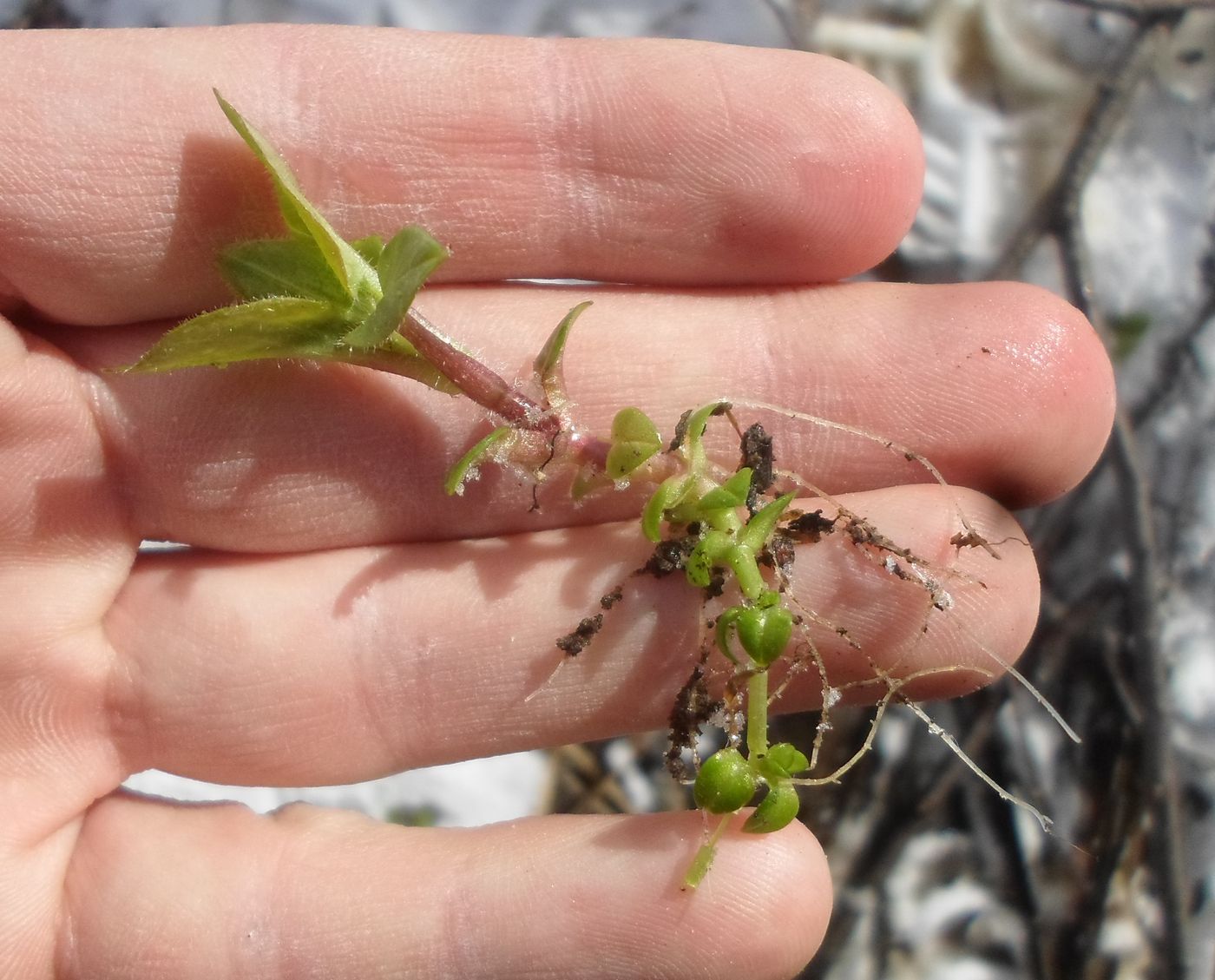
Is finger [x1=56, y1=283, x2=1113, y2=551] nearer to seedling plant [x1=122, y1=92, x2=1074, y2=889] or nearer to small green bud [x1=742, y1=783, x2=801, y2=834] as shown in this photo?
seedling plant [x1=122, y1=92, x2=1074, y2=889]

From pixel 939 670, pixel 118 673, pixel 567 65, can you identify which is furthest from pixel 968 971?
pixel 567 65

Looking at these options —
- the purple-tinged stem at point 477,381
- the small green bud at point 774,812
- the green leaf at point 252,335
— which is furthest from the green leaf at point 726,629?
the green leaf at point 252,335

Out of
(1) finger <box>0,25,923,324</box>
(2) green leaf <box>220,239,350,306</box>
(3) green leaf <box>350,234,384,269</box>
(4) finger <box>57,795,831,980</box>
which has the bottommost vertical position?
(4) finger <box>57,795,831,980</box>

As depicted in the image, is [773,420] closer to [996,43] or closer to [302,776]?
[302,776]

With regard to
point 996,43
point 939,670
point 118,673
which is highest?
point 996,43

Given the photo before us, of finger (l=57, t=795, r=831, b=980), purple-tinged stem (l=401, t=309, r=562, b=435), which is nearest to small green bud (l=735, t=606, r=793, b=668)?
finger (l=57, t=795, r=831, b=980)

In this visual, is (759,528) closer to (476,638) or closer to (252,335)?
(476,638)

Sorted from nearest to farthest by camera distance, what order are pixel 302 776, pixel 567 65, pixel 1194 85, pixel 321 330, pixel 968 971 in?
pixel 321 330 < pixel 567 65 < pixel 302 776 < pixel 968 971 < pixel 1194 85
